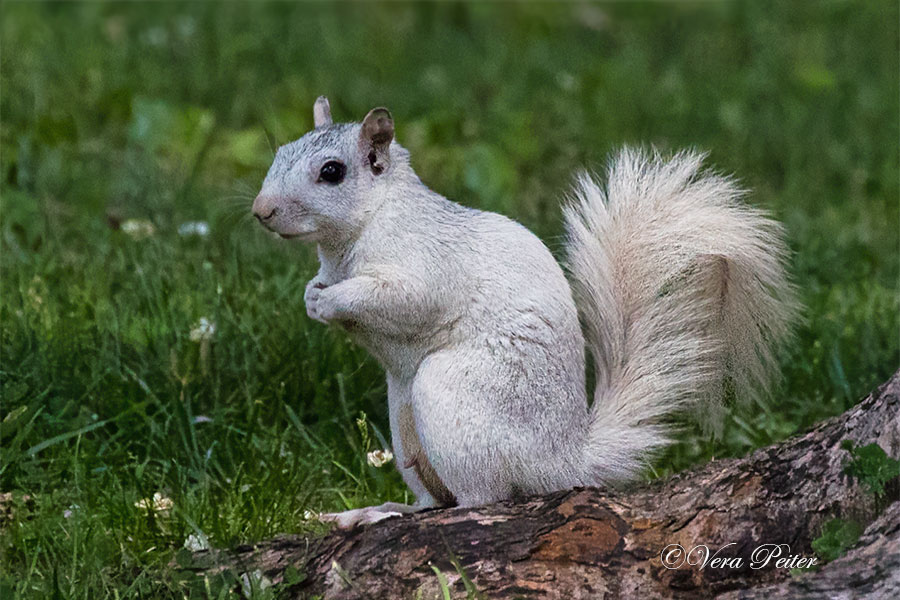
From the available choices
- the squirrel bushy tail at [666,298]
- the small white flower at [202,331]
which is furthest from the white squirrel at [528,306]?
the small white flower at [202,331]

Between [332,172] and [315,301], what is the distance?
24 cm

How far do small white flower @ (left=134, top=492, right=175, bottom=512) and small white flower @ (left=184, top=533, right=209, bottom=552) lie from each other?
4.9 inches

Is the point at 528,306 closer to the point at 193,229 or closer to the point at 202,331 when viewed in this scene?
the point at 202,331

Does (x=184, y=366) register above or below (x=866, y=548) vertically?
above

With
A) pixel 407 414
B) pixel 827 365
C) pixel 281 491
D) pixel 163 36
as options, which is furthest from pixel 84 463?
pixel 163 36

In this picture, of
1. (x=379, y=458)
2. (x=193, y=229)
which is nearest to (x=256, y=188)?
(x=193, y=229)

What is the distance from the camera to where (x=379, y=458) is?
8.69 feet

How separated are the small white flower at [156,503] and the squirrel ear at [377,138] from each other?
0.75m

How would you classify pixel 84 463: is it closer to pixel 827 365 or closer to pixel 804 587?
pixel 804 587

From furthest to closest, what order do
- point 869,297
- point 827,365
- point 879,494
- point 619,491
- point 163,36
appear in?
point 163,36 → point 869,297 → point 827,365 → point 619,491 → point 879,494

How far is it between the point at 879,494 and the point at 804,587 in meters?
0.24

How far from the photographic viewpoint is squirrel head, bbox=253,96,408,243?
2322 millimetres

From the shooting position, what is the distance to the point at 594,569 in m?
2.05

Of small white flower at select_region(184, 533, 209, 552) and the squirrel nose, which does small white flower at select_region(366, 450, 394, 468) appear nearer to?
small white flower at select_region(184, 533, 209, 552)
